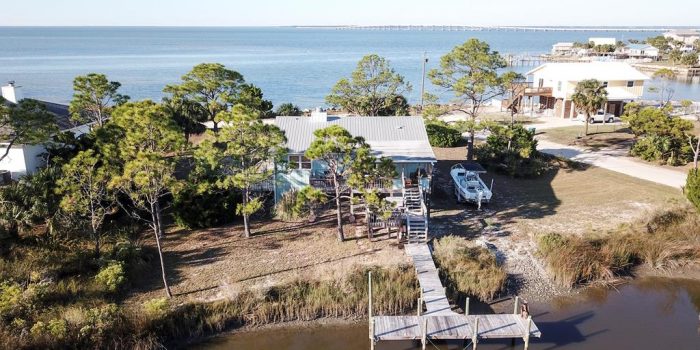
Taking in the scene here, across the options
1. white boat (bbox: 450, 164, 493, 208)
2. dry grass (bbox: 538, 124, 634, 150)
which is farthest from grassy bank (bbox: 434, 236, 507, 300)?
dry grass (bbox: 538, 124, 634, 150)

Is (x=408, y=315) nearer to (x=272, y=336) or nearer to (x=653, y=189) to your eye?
(x=272, y=336)

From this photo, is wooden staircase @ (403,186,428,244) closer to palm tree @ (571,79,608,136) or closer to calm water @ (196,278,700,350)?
calm water @ (196,278,700,350)

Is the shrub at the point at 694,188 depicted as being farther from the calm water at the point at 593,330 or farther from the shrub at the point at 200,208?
the shrub at the point at 200,208

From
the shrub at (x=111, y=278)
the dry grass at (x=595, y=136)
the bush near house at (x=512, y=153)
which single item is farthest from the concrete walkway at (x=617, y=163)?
the shrub at (x=111, y=278)

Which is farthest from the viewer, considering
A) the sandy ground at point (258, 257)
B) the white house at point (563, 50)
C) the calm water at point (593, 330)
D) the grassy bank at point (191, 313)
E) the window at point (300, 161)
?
the white house at point (563, 50)

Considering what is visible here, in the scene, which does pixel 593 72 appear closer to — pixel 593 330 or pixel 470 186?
pixel 470 186

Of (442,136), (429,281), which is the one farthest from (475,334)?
Answer: (442,136)
